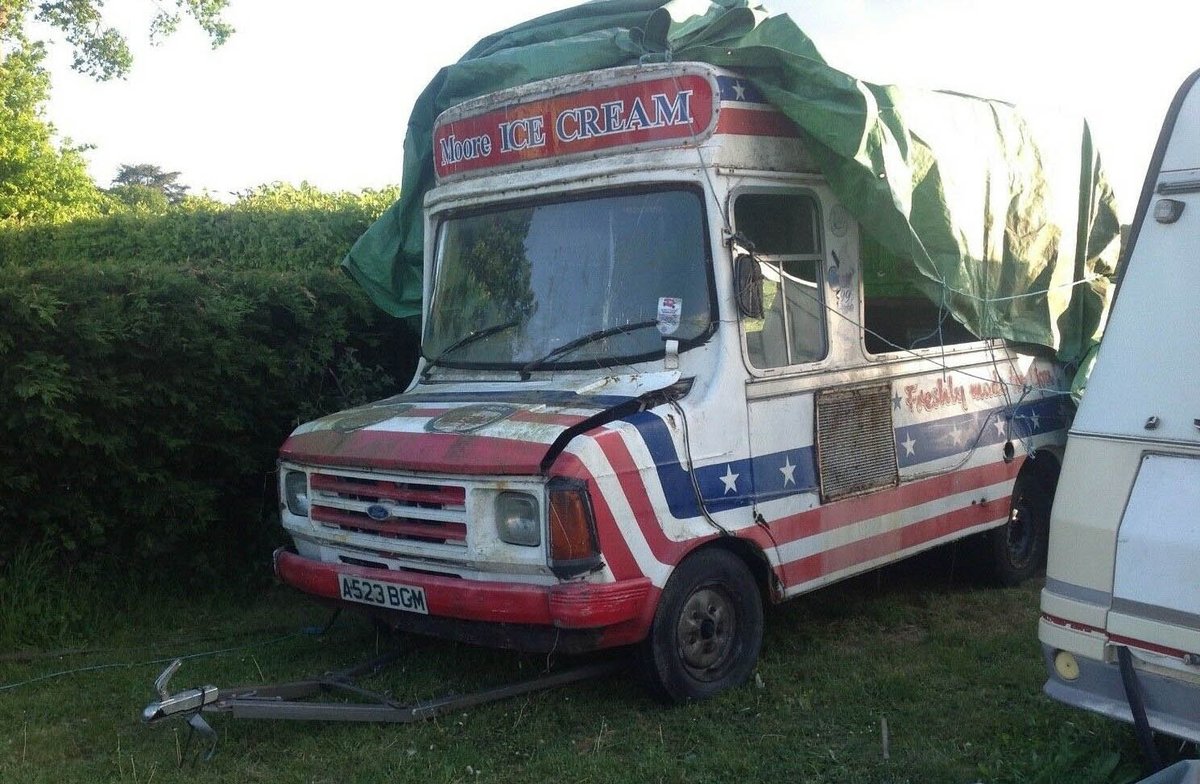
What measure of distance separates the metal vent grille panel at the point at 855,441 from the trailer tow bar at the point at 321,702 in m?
1.41

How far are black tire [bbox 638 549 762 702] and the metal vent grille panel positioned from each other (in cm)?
71

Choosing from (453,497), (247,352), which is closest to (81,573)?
(247,352)

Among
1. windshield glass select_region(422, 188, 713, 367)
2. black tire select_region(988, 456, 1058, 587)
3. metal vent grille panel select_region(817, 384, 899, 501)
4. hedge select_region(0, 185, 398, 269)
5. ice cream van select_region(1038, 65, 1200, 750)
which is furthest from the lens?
hedge select_region(0, 185, 398, 269)

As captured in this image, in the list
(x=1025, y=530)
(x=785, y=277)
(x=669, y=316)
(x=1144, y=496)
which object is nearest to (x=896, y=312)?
(x=1025, y=530)

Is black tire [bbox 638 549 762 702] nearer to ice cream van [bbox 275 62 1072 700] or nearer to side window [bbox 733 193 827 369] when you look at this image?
ice cream van [bbox 275 62 1072 700]

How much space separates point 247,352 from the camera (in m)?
6.98

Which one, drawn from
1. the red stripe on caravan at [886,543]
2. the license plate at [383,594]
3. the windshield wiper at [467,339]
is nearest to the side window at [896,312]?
the red stripe on caravan at [886,543]

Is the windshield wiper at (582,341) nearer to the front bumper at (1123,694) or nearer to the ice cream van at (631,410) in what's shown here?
the ice cream van at (631,410)

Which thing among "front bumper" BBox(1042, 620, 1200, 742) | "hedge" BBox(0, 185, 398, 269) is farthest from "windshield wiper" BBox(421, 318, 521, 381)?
"hedge" BBox(0, 185, 398, 269)

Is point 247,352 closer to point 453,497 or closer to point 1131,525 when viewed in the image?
point 453,497

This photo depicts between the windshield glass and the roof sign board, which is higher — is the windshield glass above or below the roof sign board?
Result: below

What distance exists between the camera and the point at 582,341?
5363 mm

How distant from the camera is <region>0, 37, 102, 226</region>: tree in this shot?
17.1m

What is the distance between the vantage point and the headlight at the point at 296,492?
5527mm
